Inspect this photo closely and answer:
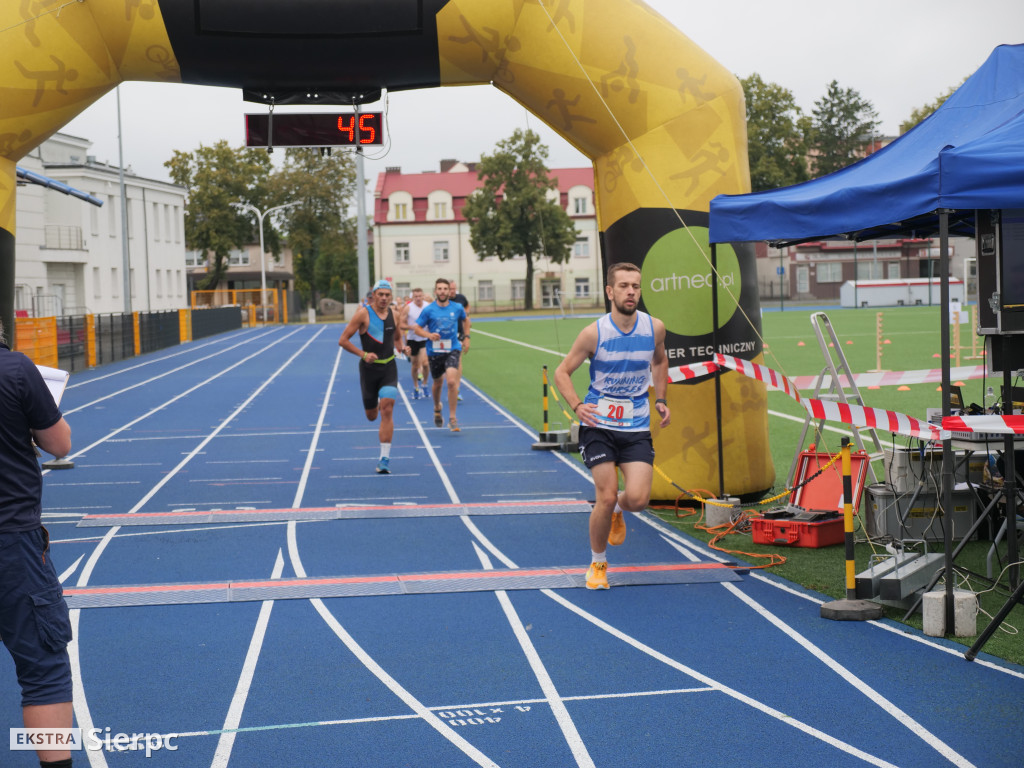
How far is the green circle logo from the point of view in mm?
9391

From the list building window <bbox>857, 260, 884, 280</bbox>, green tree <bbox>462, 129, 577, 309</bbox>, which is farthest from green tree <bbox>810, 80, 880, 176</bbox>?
green tree <bbox>462, 129, 577, 309</bbox>

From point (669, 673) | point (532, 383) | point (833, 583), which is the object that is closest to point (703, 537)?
point (833, 583)

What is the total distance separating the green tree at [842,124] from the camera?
307 ft

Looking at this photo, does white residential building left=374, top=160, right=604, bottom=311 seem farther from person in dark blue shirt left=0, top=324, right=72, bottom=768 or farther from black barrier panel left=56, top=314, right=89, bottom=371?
person in dark blue shirt left=0, top=324, right=72, bottom=768

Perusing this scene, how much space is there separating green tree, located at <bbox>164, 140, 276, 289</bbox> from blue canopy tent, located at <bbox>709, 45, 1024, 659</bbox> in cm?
7702

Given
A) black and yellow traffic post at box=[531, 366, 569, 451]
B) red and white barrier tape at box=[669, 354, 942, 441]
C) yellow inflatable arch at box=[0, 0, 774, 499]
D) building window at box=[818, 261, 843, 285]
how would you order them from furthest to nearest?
building window at box=[818, 261, 843, 285]
black and yellow traffic post at box=[531, 366, 569, 451]
yellow inflatable arch at box=[0, 0, 774, 499]
red and white barrier tape at box=[669, 354, 942, 441]

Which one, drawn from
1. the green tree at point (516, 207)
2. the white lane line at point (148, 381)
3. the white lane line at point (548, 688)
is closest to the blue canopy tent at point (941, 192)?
the white lane line at point (548, 688)

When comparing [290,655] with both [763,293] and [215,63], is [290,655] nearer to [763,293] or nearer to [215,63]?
[215,63]

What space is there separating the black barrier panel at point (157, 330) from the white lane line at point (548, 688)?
34853mm

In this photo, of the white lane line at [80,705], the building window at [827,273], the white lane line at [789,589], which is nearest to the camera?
the white lane line at [80,705]

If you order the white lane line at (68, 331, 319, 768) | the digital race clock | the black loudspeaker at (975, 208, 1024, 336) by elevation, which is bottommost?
the white lane line at (68, 331, 319, 768)

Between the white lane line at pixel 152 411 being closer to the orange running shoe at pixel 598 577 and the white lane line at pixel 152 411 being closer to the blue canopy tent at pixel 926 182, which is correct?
the orange running shoe at pixel 598 577

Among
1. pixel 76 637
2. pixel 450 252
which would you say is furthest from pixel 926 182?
pixel 450 252

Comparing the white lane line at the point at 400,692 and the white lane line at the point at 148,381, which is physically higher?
the white lane line at the point at 148,381
